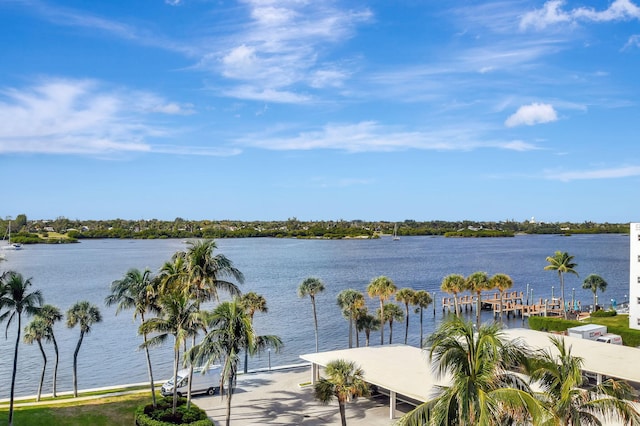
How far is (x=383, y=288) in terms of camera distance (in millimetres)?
A: 44500

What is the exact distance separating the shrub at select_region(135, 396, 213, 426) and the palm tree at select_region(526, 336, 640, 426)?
56.2 feet

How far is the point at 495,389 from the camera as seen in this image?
42.0 feet

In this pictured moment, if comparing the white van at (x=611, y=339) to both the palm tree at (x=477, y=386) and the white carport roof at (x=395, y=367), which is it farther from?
the palm tree at (x=477, y=386)

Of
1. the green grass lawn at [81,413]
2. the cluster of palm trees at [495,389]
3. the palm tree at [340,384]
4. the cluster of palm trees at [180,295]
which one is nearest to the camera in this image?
the cluster of palm trees at [495,389]

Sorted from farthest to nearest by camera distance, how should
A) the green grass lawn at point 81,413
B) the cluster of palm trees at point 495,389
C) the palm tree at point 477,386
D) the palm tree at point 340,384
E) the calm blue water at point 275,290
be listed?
1. the calm blue water at point 275,290
2. the green grass lawn at point 81,413
3. the palm tree at point 340,384
4. the cluster of palm trees at point 495,389
5. the palm tree at point 477,386

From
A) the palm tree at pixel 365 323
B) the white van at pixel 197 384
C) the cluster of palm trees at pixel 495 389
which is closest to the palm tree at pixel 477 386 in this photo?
the cluster of palm trees at pixel 495 389

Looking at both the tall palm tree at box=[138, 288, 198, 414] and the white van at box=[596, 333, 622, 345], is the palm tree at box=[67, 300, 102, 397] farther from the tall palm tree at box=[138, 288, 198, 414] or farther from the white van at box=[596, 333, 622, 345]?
the white van at box=[596, 333, 622, 345]

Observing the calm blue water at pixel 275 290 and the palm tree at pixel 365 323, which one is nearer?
the palm tree at pixel 365 323

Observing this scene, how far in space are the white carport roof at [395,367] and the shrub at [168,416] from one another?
7.11 meters

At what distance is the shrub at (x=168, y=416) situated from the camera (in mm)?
27047

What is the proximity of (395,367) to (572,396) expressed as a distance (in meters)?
17.6

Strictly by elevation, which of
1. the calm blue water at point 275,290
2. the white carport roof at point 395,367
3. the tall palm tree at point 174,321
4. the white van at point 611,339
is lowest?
the calm blue water at point 275,290

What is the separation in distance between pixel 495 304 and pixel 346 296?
141ft

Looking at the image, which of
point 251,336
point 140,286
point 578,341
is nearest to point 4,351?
point 140,286
